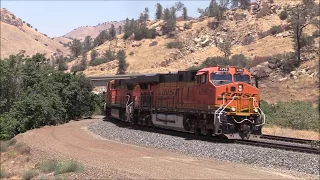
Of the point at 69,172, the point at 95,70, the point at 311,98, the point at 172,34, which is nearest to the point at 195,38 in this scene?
the point at 172,34

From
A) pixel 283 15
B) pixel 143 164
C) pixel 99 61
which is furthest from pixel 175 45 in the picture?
pixel 143 164

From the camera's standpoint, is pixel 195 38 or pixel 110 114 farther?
pixel 195 38

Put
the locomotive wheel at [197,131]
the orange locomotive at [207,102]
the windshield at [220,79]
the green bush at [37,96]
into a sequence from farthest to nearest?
the green bush at [37,96] → the locomotive wheel at [197,131] → the windshield at [220,79] → the orange locomotive at [207,102]

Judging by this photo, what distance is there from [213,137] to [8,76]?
99.9 ft

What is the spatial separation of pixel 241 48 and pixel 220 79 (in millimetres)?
69306

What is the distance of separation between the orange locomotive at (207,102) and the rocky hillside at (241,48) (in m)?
28.6

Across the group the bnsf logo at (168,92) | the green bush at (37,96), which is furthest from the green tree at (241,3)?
the bnsf logo at (168,92)

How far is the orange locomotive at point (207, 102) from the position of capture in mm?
18938

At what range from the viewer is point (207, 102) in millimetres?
19734

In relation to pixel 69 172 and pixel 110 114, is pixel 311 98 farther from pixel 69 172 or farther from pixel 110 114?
pixel 69 172

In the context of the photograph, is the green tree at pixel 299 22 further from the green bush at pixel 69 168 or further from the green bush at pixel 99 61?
the green bush at pixel 69 168

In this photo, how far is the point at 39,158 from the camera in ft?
59.9

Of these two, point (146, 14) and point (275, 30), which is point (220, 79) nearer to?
point (275, 30)

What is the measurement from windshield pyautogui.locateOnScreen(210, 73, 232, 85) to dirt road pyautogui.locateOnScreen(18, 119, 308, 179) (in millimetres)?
4748
